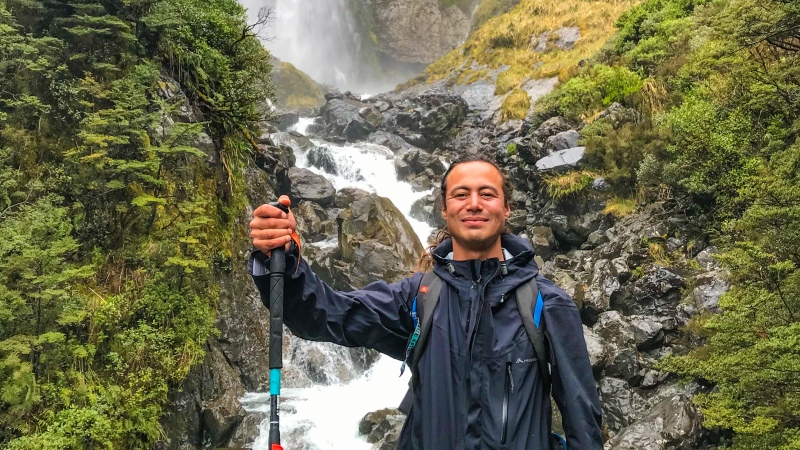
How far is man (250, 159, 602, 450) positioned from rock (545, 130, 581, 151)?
1267 centimetres

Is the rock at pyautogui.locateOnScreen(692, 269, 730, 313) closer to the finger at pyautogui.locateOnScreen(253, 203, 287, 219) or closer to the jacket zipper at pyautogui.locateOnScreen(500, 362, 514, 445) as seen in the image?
the jacket zipper at pyautogui.locateOnScreen(500, 362, 514, 445)

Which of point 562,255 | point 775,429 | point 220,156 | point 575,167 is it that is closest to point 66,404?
point 220,156

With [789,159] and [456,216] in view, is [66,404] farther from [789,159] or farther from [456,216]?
[789,159]

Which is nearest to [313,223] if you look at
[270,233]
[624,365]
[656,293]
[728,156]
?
[656,293]

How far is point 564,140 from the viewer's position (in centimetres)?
1378

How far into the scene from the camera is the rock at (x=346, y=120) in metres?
25.3

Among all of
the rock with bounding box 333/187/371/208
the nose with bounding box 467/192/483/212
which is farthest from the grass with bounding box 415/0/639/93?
the nose with bounding box 467/192/483/212

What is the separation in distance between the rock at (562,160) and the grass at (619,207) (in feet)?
5.86

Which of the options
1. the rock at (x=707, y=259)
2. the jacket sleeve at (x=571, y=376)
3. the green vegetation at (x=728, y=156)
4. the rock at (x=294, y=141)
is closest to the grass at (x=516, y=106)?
the green vegetation at (x=728, y=156)

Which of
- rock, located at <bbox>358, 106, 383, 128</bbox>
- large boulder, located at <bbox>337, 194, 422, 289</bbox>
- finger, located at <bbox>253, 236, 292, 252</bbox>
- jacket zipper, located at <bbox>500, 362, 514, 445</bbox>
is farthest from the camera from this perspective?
rock, located at <bbox>358, 106, 383, 128</bbox>

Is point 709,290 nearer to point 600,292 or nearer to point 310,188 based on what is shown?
point 600,292

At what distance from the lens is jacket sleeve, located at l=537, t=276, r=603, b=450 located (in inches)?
63.5

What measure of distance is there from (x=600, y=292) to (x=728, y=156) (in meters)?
3.41

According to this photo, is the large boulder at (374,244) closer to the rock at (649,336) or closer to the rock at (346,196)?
the rock at (346,196)
